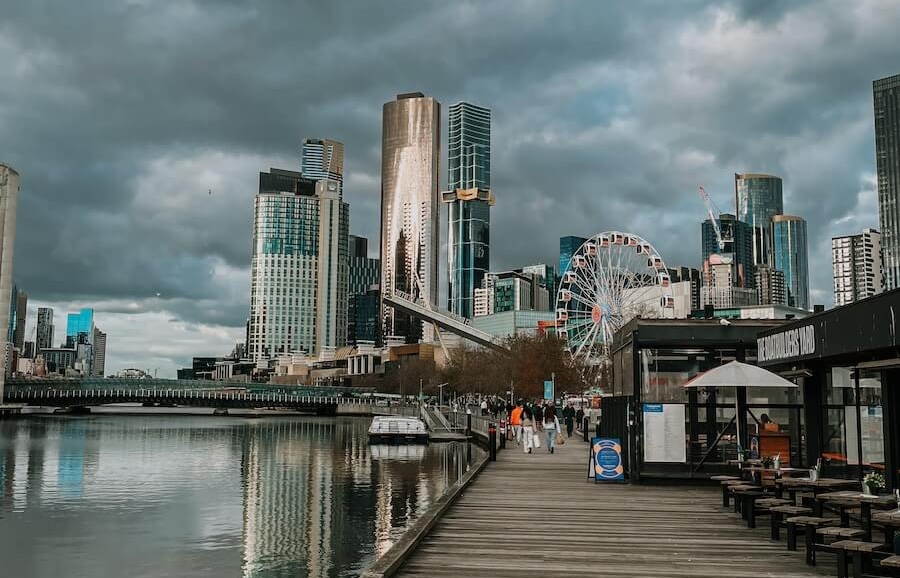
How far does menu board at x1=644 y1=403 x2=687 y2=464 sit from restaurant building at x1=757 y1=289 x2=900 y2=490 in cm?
275

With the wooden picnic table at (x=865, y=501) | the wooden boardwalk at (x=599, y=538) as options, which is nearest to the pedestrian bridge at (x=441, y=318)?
the wooden boardwalk at (x=599, y=538)

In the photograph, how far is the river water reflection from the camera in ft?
77.4

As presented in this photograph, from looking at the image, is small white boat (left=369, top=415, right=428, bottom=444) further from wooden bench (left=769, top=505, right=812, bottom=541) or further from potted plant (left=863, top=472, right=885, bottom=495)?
potted plant (left=863, top=472, right=885, bottom=495)

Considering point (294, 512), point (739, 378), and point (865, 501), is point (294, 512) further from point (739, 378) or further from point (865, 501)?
point (865, 501)

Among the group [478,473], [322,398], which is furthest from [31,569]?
[322,398]

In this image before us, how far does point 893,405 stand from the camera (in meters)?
13.6

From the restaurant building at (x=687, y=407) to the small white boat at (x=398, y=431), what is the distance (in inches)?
2090

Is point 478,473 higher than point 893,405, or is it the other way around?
point 893,405

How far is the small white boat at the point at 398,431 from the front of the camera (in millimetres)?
75438

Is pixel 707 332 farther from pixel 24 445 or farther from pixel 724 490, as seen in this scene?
pixel 24 445

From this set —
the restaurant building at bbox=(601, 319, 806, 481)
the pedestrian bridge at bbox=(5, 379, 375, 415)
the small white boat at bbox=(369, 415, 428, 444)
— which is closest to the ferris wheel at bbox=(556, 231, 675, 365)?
the small white boat at bbox=(369, 415, 428, 444)

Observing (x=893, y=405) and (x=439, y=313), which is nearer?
(x=893, y=405)

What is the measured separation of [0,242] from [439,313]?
3050 inches

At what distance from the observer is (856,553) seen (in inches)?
418
